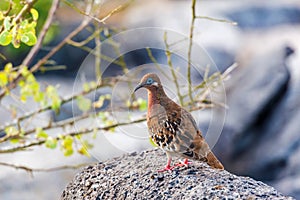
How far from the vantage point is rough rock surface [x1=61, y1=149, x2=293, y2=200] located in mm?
2125

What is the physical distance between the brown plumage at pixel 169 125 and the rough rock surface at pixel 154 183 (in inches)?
3.0

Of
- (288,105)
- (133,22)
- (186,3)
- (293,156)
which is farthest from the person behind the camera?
(186,3)

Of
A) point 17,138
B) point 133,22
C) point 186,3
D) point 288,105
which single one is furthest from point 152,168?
point 186,3

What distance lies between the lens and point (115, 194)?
2.33 metres

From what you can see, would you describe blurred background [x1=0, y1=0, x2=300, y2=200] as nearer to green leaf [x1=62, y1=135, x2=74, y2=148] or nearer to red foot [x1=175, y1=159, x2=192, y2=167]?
green leaf [x1=62, y1=135, x2=74, y2=148]

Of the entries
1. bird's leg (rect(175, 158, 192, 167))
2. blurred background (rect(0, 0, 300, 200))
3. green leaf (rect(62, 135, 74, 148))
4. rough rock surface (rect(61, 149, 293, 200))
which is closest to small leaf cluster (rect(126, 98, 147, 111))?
green leaf (rect(62, 135, 74, 148))

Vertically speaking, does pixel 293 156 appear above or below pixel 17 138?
above

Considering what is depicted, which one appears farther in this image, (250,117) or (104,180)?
(250,117)

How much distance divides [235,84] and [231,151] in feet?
3.42

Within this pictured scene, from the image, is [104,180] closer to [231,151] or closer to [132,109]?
[132,109]

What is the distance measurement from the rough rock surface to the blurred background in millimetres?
1385

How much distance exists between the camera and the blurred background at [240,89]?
635cm

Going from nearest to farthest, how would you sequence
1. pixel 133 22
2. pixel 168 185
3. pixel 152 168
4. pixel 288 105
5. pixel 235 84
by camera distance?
pixel 168 185
pixel 152 168
pixel 288 105
pixel 235 84
pixel 133 22

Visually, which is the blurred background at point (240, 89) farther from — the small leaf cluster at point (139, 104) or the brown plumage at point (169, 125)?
the brown plumage at point (169, 125)
